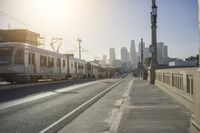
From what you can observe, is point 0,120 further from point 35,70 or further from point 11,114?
point 35,70

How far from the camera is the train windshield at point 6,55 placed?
102ft

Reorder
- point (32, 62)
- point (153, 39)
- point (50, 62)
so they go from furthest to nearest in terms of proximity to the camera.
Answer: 1. point (50, 62)
2. point (32, 62)
3. point (153, 39)

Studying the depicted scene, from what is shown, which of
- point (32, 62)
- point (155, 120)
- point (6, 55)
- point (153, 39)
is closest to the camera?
point (155, 120)

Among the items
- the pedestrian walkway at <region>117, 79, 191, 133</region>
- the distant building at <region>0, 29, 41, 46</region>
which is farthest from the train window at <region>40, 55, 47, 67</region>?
the distant building at <region>0, 29, 41, 46</region>

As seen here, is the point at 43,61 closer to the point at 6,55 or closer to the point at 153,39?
the point at 6,55

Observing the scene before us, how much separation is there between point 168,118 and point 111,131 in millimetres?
2457

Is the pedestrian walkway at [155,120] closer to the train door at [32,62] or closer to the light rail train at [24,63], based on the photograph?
the light rail train at [24,63]

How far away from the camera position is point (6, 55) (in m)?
31.4

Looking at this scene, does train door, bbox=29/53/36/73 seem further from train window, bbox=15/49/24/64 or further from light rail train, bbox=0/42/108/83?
train window, bbox=15/49/24/64

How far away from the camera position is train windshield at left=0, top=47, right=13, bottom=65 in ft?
102

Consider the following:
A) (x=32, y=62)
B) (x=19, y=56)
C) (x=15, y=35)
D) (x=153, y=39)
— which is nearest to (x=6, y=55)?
(x=19, y=56)

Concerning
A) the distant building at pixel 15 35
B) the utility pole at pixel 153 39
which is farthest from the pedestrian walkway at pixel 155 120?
the distant building at pixel 15 35

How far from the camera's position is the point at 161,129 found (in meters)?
8.61

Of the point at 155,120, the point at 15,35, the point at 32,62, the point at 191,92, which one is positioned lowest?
the point at 155,120
